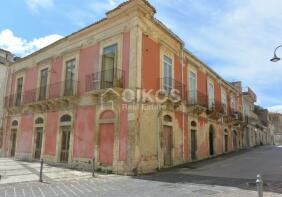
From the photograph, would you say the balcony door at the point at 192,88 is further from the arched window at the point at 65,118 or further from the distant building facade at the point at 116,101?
the arched window at the point at 65,118

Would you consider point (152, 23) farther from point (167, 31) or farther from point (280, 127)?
point (280, 127)

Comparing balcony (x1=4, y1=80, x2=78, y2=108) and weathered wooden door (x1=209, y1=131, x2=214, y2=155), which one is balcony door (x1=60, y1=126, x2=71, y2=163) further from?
weathered wooden door (x1=209, y1=131, x2=214, y2=155)

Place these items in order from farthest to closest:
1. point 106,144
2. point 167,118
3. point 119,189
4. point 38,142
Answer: point 38,142
point 167,118
point 106,144
point 119,189

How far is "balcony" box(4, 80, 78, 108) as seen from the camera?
15.2m

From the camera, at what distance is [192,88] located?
1772 cm

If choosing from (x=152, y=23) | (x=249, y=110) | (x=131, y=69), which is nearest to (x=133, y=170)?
(x=131, y=69)

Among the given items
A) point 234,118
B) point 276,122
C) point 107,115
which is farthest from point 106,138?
point 276,122

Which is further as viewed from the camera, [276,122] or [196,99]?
[276,122]

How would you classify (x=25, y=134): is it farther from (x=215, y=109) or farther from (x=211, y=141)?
(x=215, y=109)

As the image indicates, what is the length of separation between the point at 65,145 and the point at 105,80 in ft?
15.1

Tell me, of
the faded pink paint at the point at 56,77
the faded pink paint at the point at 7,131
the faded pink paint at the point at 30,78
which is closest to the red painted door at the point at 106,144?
the faded pink paint at the point at 56,77

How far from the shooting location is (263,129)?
4041 centimetres

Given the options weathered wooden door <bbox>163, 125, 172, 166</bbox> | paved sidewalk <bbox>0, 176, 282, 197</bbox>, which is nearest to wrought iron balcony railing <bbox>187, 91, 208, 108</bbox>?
weathered wooden door <bbox>163, 125, 172, 166</bbox>

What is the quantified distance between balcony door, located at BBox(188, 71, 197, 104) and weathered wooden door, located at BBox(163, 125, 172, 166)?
3.18 m
